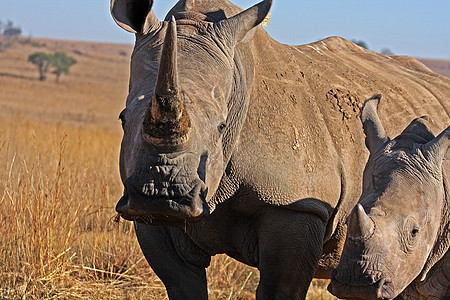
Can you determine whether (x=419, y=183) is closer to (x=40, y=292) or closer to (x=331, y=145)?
(x=331, y=145)

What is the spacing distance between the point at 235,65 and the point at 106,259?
323 centimetres

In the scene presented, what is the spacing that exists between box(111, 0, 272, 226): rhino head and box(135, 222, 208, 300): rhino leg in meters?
0.90

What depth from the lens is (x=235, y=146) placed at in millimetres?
4215

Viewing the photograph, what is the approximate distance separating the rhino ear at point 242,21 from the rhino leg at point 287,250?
107cm

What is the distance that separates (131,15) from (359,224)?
1771 millimetres

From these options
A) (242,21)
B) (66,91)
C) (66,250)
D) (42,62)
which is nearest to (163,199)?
(242,21)

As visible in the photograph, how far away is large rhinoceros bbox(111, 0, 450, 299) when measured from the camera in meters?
3.38

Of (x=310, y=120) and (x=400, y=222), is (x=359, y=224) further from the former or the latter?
(x=310, y=120)

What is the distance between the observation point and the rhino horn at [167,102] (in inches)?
129

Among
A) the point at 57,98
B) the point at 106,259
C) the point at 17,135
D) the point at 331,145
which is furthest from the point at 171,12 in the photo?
the point at 57,98

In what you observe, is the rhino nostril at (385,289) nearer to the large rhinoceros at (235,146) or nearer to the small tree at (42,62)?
the large rhinoceros at (235,146)

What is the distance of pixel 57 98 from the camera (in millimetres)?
37531

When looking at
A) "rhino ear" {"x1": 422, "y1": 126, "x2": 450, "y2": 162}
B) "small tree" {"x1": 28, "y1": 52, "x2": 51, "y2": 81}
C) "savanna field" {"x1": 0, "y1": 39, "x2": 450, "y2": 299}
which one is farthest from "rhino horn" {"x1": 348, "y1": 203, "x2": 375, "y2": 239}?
"small tree" {"x1": 28, "y1": 52, "x2": 51, "y2": 81}

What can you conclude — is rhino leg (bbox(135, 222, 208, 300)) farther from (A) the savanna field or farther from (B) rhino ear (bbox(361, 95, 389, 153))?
(B) rhino ear (bbox(361, 95, 389, 153))
